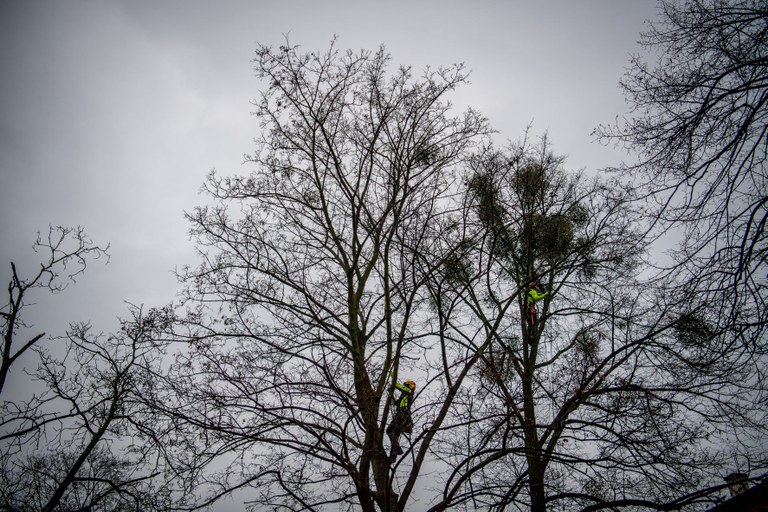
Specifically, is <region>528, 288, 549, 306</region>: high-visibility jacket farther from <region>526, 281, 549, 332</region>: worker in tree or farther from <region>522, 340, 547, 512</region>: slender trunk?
<region>522, 340, 547, 512</region>: slender trunk

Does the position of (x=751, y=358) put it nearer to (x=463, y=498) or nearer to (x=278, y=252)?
(x=463, y=498)

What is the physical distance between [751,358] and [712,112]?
93.3 inches

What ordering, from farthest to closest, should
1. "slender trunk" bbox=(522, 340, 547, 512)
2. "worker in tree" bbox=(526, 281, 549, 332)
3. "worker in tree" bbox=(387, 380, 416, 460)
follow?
"worker in tree" bbox=(526, 281, 549, 332) → "slender trunk" bbox=(522, 340, 547, 512) → "worker in tree" bbox=(387, 380, 416, 460)

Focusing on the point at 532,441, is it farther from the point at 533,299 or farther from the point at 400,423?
the point at 533,299

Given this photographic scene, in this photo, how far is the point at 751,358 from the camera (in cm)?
292

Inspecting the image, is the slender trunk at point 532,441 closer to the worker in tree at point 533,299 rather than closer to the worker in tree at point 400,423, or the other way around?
the worker in tree at point 533,299

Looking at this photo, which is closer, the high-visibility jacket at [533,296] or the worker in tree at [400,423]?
the worker in tree at [400,423]

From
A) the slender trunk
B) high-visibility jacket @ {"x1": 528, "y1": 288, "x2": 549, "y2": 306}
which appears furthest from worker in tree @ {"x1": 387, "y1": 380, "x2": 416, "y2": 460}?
high-visibility jacket @ {"x1": 528, "y1": 288, "x2": 549, "y2": 306}

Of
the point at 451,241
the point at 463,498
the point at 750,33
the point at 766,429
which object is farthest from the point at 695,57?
the point at 463,498

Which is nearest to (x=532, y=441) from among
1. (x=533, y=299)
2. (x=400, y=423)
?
(x=400, y=423)

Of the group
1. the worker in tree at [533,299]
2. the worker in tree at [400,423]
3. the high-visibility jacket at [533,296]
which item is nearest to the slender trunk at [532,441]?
the worker in tree at [533,299]

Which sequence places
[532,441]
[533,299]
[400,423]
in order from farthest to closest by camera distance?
[533,299]
[532,441]
[400,423]

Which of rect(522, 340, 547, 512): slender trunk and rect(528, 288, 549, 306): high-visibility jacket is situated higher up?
rect(528, 288, 549, 306): high-visibility jacket

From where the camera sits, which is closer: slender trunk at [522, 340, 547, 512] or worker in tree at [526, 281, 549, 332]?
slender trunk at [522, 340, 547, 512]
